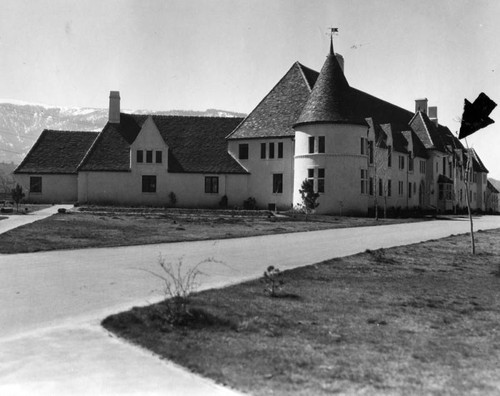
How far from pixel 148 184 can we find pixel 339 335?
42201 millimetres

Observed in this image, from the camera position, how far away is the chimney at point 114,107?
51.7 metres

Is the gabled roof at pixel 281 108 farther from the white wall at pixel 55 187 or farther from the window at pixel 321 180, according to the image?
the white wall at pixel 55 187

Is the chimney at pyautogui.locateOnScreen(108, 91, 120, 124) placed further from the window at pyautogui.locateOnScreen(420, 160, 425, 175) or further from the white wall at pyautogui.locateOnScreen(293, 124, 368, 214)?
the window at pyautogui.locateOnScreen(420, 160, 425, 175)

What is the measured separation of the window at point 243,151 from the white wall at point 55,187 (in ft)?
48.3

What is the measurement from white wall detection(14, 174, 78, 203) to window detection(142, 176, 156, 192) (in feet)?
21.5

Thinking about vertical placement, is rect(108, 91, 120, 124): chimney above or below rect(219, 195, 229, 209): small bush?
above

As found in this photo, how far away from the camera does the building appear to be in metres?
43.7

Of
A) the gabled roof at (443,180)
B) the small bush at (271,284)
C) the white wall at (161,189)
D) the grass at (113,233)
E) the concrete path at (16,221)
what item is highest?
the gabled roof at (443,180)

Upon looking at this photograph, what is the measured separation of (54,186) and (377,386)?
4829 cm

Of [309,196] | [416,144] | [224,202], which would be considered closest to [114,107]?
[224,202]

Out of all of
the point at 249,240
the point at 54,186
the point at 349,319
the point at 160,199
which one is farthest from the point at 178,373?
the point at 54,186

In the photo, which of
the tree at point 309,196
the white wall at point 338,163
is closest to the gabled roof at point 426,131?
the white wall at point 338,163

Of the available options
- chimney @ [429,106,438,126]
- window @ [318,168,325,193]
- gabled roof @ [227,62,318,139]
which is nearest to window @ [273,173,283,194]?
gabled roof @ [227,62,318,139]

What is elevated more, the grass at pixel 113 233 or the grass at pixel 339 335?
the grass at pixel 113 233
